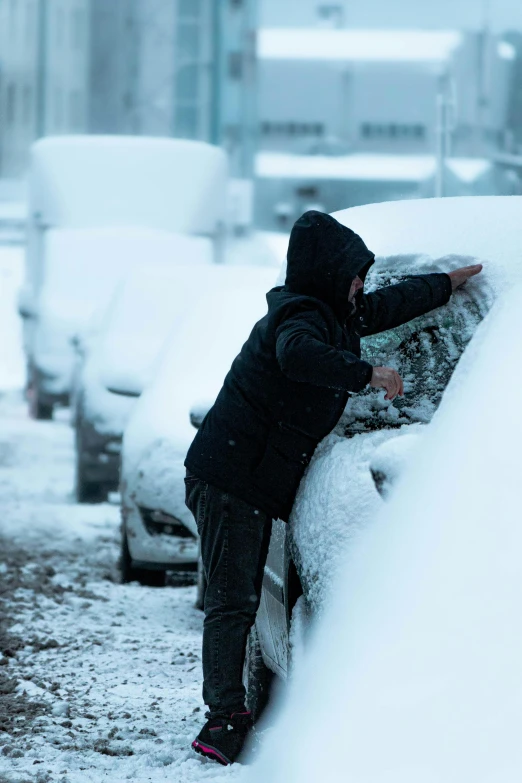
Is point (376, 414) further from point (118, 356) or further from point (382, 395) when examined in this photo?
point (118, 356)

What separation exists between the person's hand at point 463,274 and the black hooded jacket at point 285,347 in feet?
0.06

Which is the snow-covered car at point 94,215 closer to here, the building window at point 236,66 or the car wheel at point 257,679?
the car wheel at point 257,679

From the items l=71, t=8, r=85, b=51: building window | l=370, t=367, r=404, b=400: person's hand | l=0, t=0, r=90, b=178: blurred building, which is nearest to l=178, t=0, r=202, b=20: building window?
l=0, t=0, r=90, b=178: blurred building

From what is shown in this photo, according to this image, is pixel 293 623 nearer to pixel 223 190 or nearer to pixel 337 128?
pixel 223 190

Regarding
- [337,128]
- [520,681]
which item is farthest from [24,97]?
[520,681]

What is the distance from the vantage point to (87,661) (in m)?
5.89

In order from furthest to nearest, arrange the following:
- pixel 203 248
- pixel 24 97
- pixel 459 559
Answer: pixel 24 97 → pixel 203 248 → pixel 459 559

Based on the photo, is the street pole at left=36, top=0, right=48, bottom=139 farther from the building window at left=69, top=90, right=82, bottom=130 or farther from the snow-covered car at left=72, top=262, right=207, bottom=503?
the snow-covered car at left=72, top=262, right=207, bottom=503

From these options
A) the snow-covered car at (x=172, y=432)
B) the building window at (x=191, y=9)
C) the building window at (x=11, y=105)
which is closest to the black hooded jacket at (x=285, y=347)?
the snow-covered car at (x=172, y=432)

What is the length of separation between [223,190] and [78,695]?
11427mm

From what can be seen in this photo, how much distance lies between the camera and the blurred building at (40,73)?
102ft

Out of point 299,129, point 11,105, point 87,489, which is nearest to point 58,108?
point 11,105

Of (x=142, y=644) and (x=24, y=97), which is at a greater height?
(x=24, y=97)

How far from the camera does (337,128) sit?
3062cm
